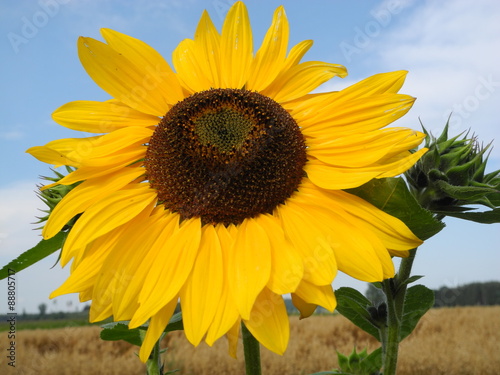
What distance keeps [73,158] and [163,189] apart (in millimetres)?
303

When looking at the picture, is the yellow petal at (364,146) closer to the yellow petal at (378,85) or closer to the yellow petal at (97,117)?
the yellow petal at (378,85)

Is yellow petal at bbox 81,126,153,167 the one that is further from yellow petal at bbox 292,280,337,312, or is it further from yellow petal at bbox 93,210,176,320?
yellow petal at bbox 292,280,337,312

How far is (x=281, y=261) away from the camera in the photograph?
1489 mm

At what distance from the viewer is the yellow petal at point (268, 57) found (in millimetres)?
1979

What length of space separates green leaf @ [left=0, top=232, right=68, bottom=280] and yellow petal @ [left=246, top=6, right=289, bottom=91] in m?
0.88

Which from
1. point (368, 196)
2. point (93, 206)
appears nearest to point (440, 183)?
point (368, 196)

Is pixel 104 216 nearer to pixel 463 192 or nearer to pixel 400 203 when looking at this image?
pixel 400 203

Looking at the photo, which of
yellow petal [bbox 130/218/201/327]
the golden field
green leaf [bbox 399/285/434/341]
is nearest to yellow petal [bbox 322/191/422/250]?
yellow petal [bbox 130/218/201/327]

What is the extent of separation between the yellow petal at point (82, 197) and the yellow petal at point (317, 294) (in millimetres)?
705

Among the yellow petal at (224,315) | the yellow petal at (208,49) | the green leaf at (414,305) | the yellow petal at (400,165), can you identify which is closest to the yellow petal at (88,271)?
the yellow petal at (224,315)

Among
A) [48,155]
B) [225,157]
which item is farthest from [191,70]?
[48,155]

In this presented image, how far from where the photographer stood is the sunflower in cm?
147

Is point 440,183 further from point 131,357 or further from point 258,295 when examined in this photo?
point 131,357

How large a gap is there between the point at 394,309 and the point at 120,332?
0.99 metres
